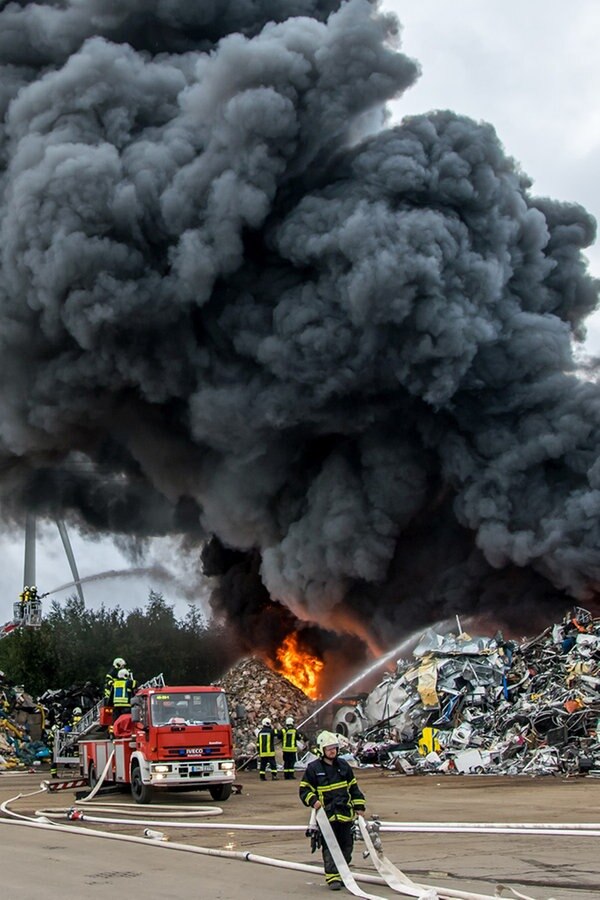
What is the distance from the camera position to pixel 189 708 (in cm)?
1709

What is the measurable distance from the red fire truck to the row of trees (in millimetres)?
25372

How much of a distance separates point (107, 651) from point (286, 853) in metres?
35.7

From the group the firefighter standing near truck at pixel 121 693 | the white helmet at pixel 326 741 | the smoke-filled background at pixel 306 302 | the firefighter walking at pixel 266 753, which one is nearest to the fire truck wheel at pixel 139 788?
the firefighter standing near truck at pixel 121 693

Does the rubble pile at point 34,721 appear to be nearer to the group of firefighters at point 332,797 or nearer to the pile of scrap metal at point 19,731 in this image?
the pile of scrap metal at point 19,731

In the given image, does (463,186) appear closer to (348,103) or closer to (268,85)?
(348,103)

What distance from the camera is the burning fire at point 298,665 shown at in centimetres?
3634

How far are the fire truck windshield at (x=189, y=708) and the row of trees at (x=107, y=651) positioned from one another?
2546 centimetres

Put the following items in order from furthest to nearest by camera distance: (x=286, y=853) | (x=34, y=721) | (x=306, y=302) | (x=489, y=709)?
(x=34, y=721)
(x=306, y=302)
(x=489, y=709)
(x=286, y=853)

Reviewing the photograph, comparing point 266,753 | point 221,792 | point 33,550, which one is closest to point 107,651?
point 33,550

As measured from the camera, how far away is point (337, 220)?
30.8m

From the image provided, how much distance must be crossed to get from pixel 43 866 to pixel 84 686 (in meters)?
22.4

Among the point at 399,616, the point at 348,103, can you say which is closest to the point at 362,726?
the point at 399,616

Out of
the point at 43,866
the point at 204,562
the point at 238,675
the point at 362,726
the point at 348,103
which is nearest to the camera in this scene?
the point at 43,866

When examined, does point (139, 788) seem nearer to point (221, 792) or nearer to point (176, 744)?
point (176, 744)
